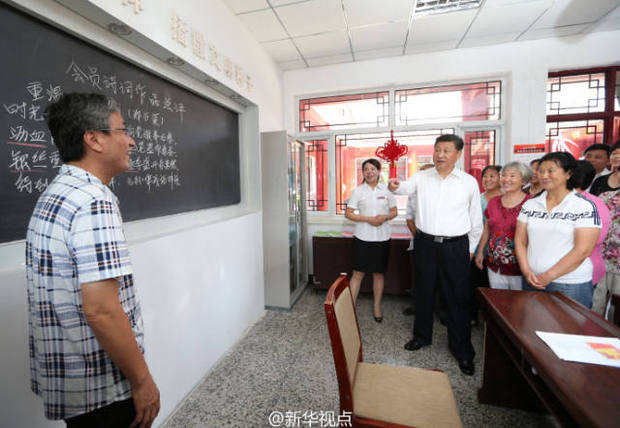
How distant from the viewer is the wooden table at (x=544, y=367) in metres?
0.78

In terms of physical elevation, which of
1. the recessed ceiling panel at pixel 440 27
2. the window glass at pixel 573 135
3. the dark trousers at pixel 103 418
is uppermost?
the recessed ceiling panel at pixel 440 27

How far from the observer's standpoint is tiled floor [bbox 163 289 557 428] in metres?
1.66

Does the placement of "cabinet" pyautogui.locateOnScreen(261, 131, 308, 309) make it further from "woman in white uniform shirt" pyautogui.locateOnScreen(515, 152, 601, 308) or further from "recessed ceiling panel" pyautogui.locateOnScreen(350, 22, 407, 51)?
"woman in white uniform shirt" pyautogui.locateOnScreen(515, 152, 601, 308)

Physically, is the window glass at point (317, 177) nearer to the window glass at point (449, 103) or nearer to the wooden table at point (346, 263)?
the wooden table at point (346, 263)

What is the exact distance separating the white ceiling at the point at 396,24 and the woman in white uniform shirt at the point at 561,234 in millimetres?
1837

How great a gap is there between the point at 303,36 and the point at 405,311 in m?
3.04

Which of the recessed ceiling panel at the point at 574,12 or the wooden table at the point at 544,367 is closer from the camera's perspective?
the wooden table at the point at 544,367

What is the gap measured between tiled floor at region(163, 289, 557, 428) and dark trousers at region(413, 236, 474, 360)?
206 millimetres

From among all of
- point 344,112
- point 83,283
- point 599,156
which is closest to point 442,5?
point 344,112

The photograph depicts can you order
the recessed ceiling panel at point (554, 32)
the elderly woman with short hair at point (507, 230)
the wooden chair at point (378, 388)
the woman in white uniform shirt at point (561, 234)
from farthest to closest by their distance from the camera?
the recessed ceiling panel at point (554, 32) → the elderly woman with short hair at point (507, 230) → the woman in white uniform shirt at point (561, 234) → the wooden chair at point (378, 388)

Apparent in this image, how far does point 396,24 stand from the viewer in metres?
2.82

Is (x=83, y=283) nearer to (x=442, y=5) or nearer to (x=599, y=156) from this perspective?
(x=442, y=5)

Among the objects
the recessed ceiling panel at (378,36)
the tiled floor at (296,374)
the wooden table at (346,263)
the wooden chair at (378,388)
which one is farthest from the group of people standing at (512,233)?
Result: the recessed ceiling panel at (378,36)

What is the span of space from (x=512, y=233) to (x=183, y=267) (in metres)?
2.26
